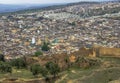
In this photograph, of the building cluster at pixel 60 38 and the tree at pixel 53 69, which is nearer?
the tree at pixel 53 69

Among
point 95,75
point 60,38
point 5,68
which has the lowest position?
point 60,38

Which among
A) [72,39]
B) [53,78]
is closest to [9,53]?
[72,39]

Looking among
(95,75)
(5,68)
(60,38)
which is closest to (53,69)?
(95,75)

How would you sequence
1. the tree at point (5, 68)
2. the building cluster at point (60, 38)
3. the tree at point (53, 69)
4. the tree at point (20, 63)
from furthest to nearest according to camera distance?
the building cluster at point (60, 38) < the tree at point (20, 63) < the tree at point (5, 68) < the tree at point (53, 69)

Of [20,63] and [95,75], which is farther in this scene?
[20,63]

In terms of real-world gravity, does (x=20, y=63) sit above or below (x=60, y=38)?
above

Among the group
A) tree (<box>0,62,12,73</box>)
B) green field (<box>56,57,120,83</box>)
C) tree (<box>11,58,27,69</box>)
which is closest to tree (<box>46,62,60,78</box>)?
green field (<box>56,57,120,83</box>)

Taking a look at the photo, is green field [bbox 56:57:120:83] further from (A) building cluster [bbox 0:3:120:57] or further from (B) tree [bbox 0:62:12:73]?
(A) building cluster [bbox 0:3:120:57]

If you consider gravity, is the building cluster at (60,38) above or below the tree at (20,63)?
below

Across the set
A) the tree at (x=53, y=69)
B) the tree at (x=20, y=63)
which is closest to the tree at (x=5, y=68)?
the tree at (x=20, y=63)

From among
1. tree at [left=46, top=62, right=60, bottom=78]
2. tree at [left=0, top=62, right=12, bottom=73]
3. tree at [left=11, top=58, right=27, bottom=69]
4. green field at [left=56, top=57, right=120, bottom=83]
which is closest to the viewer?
green field at [left=56, top=57, right=120, bottom=83]

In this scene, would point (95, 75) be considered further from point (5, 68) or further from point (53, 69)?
point (5, 68)

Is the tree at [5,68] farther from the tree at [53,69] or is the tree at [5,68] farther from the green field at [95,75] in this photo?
the green field at [95,75]
